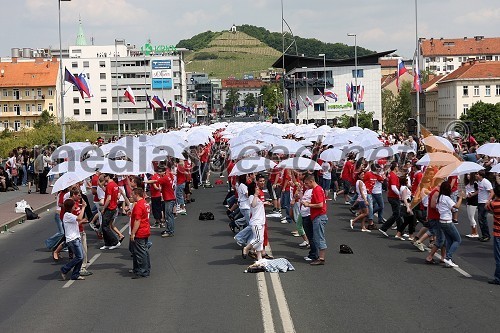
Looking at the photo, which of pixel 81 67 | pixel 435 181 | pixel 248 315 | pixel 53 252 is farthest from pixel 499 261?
pixel 81 67

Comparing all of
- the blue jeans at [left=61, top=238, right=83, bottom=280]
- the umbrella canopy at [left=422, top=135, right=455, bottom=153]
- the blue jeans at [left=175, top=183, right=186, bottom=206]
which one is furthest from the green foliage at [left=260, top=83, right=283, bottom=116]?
the blue jeans at [left=61, top=238, right=83, bottom=280]

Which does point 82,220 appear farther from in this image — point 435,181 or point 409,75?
point 409,75

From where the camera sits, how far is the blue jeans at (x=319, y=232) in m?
14.5

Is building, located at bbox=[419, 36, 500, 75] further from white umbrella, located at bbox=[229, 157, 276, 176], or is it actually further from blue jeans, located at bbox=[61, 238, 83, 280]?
blue jeans, located at bbox=[61, 238, 83, 280]

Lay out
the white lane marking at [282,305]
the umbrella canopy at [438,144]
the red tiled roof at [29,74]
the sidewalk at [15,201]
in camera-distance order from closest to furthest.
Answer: the white lane marking at [282,305] → the umbrella canopy at [438,144] → the sidewalk at [15,201] → the red tiled roof at [29,74]

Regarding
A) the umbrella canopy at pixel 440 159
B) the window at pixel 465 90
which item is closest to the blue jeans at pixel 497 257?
the umbrella canopy at pixel 440 159

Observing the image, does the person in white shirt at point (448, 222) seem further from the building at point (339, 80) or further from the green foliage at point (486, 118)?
the building at point (339, 80)

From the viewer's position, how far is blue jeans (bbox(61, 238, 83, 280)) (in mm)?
13508

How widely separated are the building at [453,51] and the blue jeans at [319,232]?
15220 cm

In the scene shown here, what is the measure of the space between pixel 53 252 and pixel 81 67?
121188mm

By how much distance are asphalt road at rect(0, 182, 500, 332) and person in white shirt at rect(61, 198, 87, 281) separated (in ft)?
0.87

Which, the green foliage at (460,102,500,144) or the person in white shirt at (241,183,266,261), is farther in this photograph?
the green foliage at (460,102,500,144)

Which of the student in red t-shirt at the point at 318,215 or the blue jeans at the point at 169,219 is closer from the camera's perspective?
the student in red t-shirt at the point at 318,215

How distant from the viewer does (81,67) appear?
437 ft
